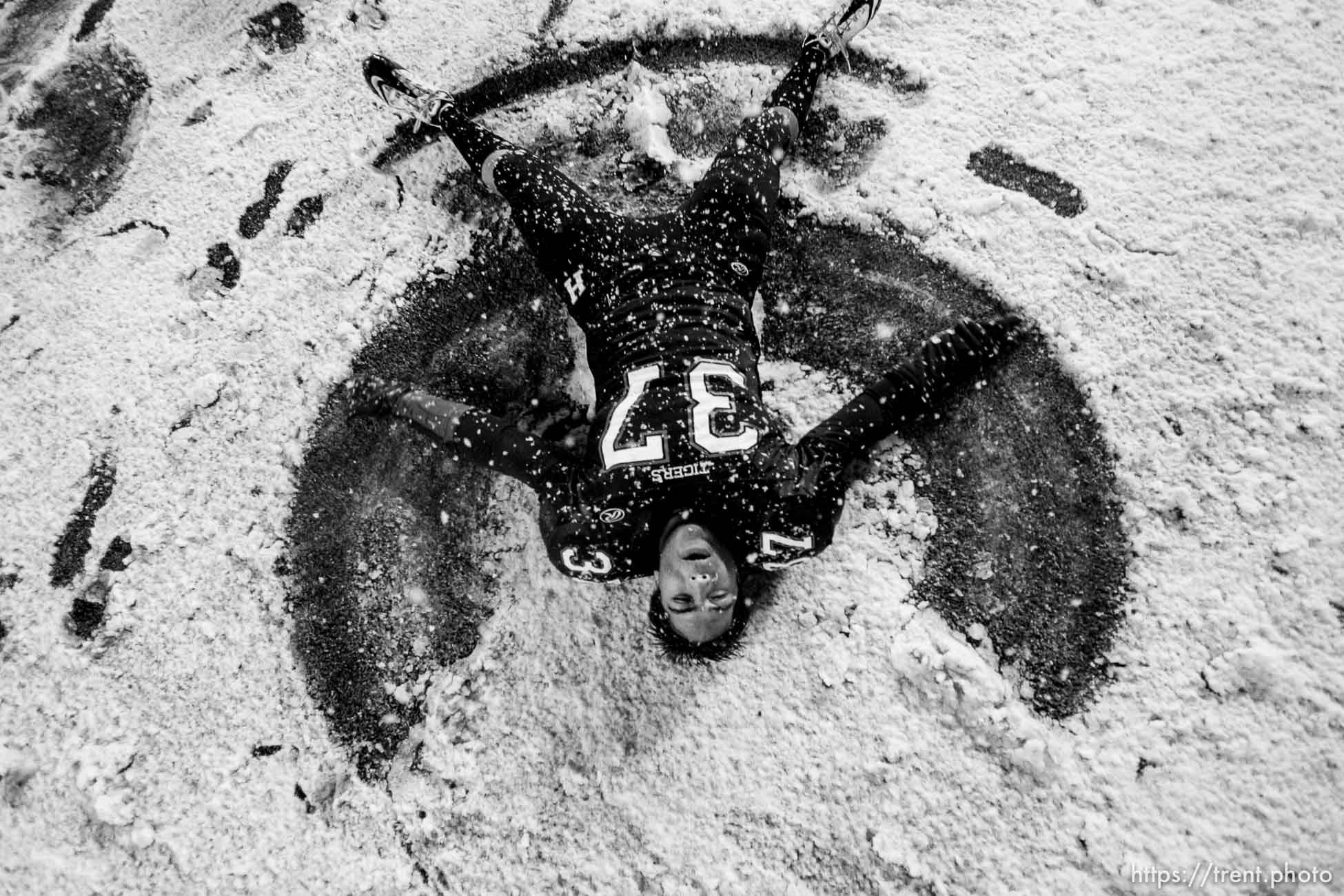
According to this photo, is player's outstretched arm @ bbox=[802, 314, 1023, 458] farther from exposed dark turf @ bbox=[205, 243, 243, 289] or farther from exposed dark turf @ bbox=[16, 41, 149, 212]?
exposed dark turf @ bbox=[16, 41, 149, 212]

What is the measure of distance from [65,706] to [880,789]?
9.44 ft

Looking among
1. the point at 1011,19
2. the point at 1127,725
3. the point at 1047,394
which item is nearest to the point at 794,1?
the point at 1011,19

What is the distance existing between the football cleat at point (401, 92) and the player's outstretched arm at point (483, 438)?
1.32 meters

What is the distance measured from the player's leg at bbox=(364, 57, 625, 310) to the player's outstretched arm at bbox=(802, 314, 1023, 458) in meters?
1.04

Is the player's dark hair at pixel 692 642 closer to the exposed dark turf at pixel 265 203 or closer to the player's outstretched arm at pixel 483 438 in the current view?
the player's outstretched arm at pixel 483 438

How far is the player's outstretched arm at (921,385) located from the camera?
7.57 ft

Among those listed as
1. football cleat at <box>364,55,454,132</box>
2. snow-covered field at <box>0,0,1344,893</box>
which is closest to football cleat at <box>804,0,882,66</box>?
snow-covered field at <box>0,0,1344,893</box>

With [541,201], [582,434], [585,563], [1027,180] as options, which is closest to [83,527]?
[582,434]

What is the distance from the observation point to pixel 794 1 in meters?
3.28

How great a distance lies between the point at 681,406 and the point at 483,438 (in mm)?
719

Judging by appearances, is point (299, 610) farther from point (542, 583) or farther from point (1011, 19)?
point (1011, 19)

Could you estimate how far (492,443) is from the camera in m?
2.29

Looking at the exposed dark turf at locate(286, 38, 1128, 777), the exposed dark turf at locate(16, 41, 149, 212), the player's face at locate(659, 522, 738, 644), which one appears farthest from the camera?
the exposed dark turf at locate(16, 41, 149, 212)

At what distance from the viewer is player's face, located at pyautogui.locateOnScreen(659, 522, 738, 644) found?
6.44 ft
